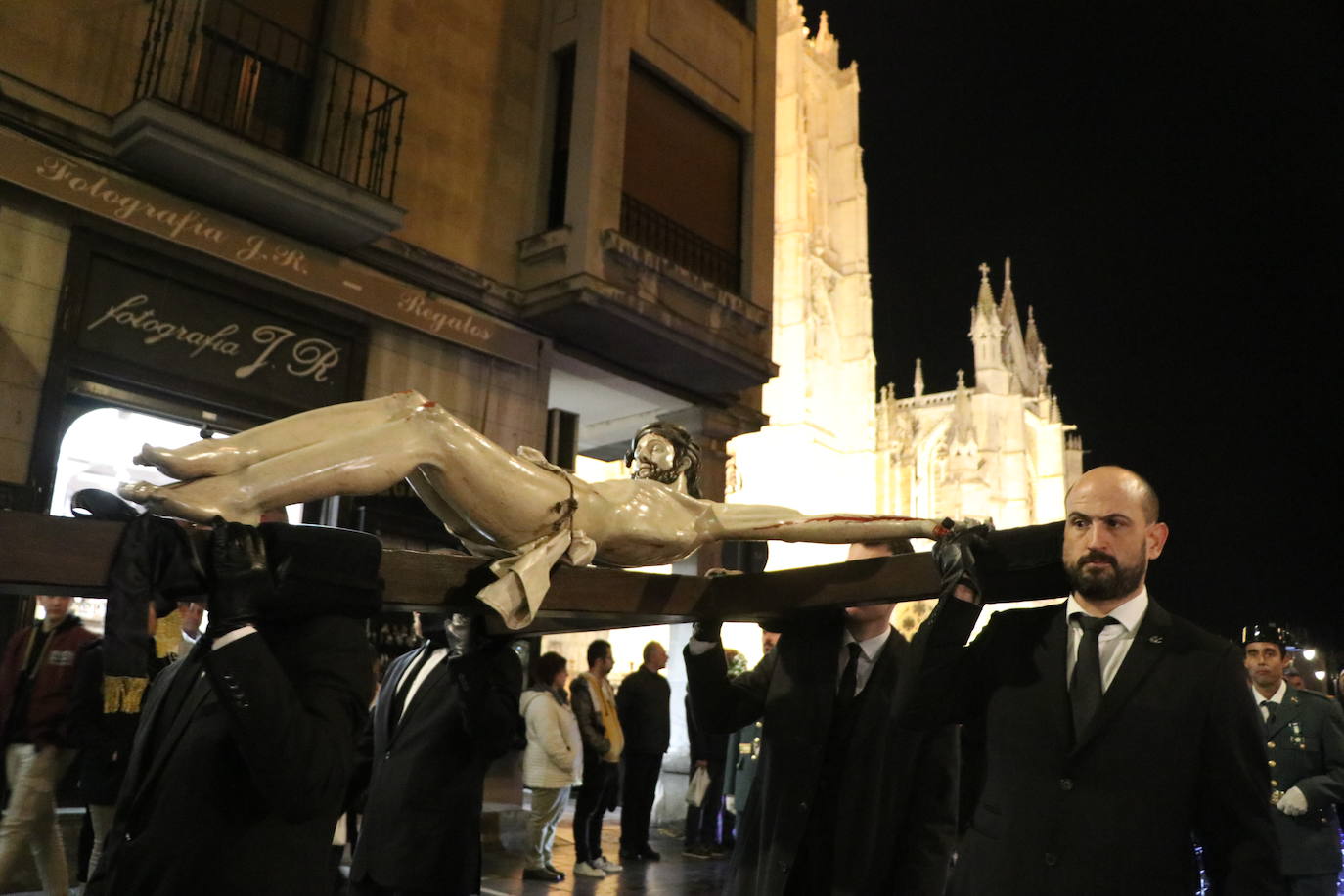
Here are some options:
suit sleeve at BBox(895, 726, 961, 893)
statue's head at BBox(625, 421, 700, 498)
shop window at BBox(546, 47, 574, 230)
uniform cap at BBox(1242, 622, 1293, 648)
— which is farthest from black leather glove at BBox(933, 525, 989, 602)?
shop window at BBox(546, 47, 574, 230)

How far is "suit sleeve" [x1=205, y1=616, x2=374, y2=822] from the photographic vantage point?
2.00 m

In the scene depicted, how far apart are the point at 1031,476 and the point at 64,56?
4656 cm

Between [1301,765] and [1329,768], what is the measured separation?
0.12m

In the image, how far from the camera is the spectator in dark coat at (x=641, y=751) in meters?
8.62

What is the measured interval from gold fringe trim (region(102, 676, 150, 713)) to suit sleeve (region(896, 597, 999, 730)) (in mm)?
1766

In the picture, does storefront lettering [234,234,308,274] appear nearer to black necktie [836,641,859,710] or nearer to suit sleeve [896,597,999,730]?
black necktie [836,641,859,710]

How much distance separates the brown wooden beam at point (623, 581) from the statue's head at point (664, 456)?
0.49m

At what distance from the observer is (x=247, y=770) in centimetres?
218

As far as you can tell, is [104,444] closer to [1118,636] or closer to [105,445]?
[105,445]

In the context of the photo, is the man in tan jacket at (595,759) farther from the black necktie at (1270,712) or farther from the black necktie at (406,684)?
the black necktie at (1270,712)

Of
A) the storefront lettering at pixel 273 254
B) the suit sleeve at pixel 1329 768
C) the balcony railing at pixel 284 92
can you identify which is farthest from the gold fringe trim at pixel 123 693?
the balcony railing at pixel 284 92

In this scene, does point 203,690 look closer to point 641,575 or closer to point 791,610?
point 641,575

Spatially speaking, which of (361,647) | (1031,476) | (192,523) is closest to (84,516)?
(192,523)

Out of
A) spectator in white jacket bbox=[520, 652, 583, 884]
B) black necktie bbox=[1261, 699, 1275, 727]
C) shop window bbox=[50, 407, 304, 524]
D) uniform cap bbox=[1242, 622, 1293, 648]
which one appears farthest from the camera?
shop window bbox=[50, 407, 304, 524]
